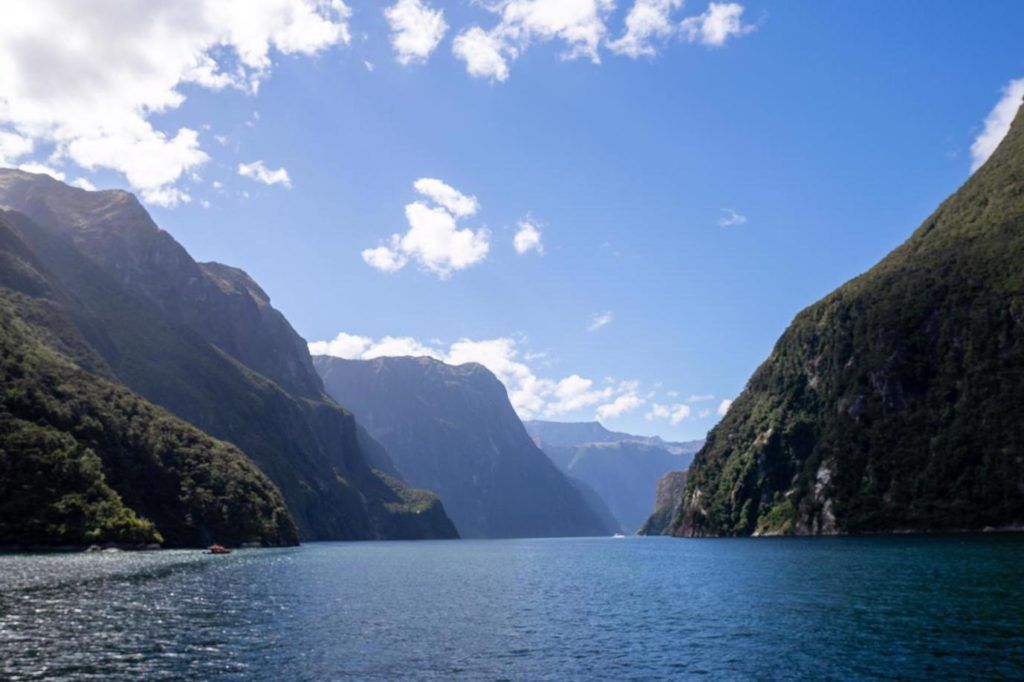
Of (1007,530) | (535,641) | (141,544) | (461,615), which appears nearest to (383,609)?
(461,615)

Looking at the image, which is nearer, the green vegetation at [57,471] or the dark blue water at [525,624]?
the dark blue water at [525,624]

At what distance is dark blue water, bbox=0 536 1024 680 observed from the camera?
45.1 meters

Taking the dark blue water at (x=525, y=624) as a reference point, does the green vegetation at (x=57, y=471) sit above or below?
above

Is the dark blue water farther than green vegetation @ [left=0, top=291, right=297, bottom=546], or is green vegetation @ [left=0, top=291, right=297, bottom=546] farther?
green vegetation @ [left=0, top=291, right=297, bottom=546]

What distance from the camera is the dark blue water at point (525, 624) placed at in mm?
45125

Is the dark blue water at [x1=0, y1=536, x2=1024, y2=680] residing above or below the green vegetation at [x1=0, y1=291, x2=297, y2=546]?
below

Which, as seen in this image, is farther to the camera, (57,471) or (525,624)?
(57,471)

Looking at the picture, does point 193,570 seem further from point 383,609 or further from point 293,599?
point 383,609

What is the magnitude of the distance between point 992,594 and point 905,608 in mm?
11118

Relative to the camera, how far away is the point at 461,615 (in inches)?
2859

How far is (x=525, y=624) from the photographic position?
2591 inches

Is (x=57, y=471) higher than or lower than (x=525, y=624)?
higher

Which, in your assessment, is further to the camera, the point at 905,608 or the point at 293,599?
the point at 293,599

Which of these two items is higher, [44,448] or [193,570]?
[44,448]
